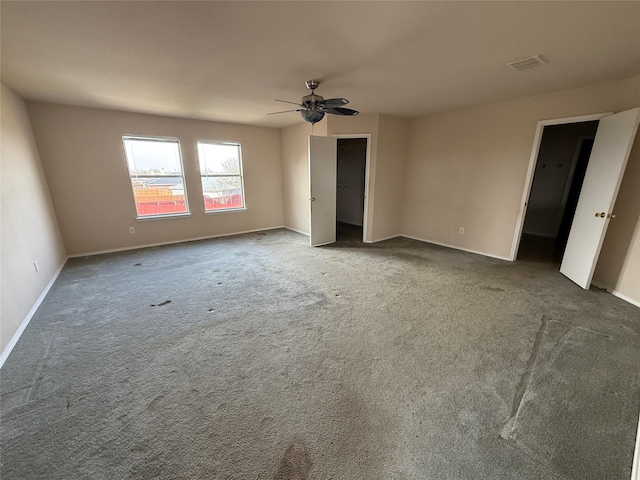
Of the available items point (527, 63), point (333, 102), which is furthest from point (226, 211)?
point (527, 63)

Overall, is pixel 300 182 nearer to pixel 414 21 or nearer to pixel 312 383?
pixel 414 21

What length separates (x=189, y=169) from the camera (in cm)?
494

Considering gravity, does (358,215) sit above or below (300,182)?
below

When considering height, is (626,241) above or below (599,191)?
below

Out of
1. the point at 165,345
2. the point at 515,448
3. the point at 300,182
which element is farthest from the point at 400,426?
the point at 300,182

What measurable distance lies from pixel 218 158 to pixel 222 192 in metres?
0.71

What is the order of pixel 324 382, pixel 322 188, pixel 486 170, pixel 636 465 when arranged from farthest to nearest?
1. pixel 322 188
2. pixel 486 170
3. pixel 324 382
4. pixel 636 465

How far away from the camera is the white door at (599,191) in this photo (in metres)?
2.63

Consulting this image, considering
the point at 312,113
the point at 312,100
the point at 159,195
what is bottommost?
the point at 159,195

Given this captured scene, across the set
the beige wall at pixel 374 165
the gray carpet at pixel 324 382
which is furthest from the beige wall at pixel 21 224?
the beige wall at pixel 374 165

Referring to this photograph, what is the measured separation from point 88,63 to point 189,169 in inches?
104

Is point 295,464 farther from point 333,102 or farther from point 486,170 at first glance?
point 486,170

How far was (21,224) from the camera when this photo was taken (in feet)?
8.96

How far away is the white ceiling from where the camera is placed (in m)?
1.61
